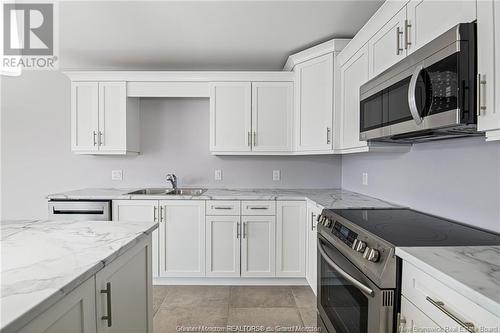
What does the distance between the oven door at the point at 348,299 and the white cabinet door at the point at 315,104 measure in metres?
1.15

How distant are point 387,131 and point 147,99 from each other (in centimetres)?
278

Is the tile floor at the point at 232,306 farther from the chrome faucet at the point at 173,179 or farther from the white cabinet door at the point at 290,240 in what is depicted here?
the chrome faucet at the point at 173,179

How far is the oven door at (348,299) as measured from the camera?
1.14 metres

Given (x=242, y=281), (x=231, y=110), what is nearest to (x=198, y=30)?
(x=231, y=110)

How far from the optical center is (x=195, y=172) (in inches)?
137

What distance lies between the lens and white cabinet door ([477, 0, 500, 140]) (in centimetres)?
98

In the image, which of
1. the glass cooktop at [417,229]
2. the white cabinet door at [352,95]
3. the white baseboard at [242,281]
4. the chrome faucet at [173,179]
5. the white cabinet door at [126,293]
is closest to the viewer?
the white cabinet door at [126,293]

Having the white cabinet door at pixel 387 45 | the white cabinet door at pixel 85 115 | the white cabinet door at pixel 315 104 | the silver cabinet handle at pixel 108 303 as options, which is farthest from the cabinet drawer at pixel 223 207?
the silver cabinet handle at pixel 108 303

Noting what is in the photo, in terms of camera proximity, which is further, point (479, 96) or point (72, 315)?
point (479, 96)

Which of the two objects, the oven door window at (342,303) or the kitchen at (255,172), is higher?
the kitchen at (255,172)

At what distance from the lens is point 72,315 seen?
88 cm

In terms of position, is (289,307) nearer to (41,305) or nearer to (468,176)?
(468,176)

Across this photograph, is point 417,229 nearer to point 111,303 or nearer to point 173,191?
point 111,303

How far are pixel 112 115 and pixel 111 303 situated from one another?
8.15 feet
